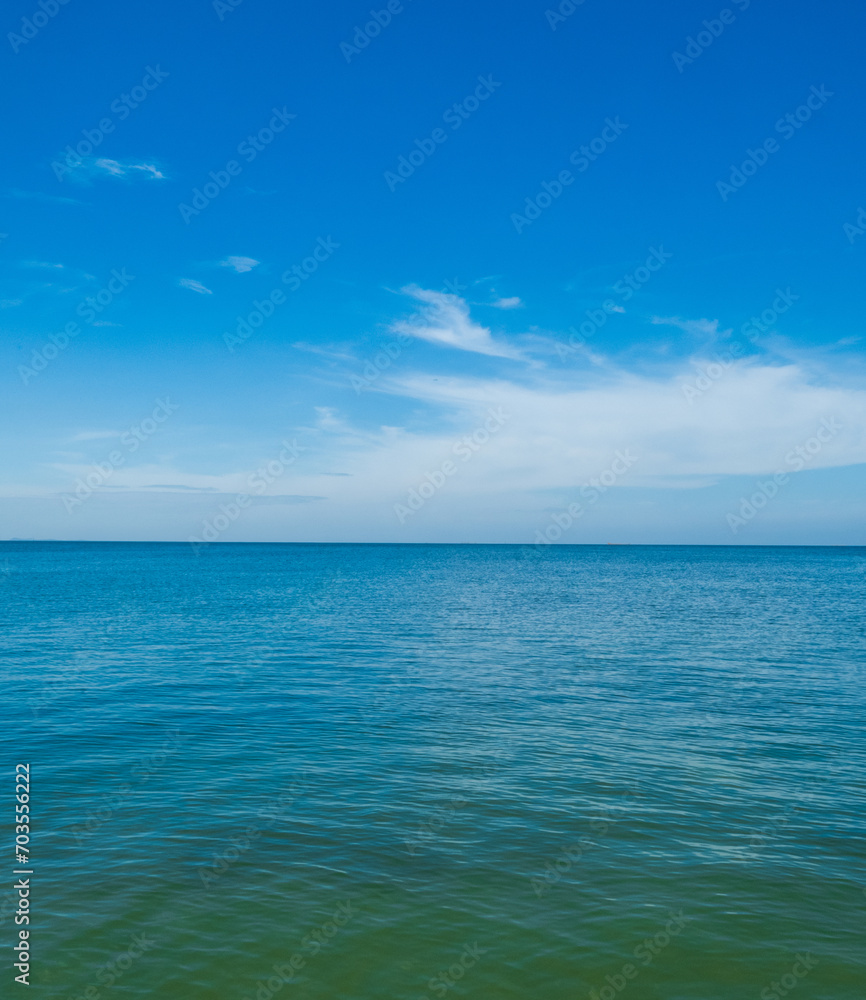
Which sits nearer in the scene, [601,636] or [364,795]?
[364,795]

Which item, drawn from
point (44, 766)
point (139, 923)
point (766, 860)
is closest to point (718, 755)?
point (766, 860)

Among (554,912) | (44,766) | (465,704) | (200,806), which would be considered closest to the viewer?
(554,912)

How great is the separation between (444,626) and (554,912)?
42397 mm

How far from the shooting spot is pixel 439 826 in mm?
17875

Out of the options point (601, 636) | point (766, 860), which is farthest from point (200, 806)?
point (601, 636)

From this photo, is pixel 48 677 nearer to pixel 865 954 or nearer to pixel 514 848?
pixel 514 848

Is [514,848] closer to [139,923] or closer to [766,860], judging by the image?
[766,860]

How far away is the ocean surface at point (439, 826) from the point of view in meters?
12.6

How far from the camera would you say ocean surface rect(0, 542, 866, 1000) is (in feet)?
41.4

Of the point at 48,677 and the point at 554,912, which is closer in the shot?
the point at 554,912

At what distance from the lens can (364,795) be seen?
65.5ft

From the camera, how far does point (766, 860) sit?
16.3 m

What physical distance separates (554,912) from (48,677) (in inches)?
1189

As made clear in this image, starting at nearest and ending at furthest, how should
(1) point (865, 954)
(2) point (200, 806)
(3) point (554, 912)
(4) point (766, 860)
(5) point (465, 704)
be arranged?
1. (1) point (865, 954)
2. (3) point (554, 912)
3. (4) point (766, 860)
4. (2) point (200, 806)
5. (5) point (465, 704)
